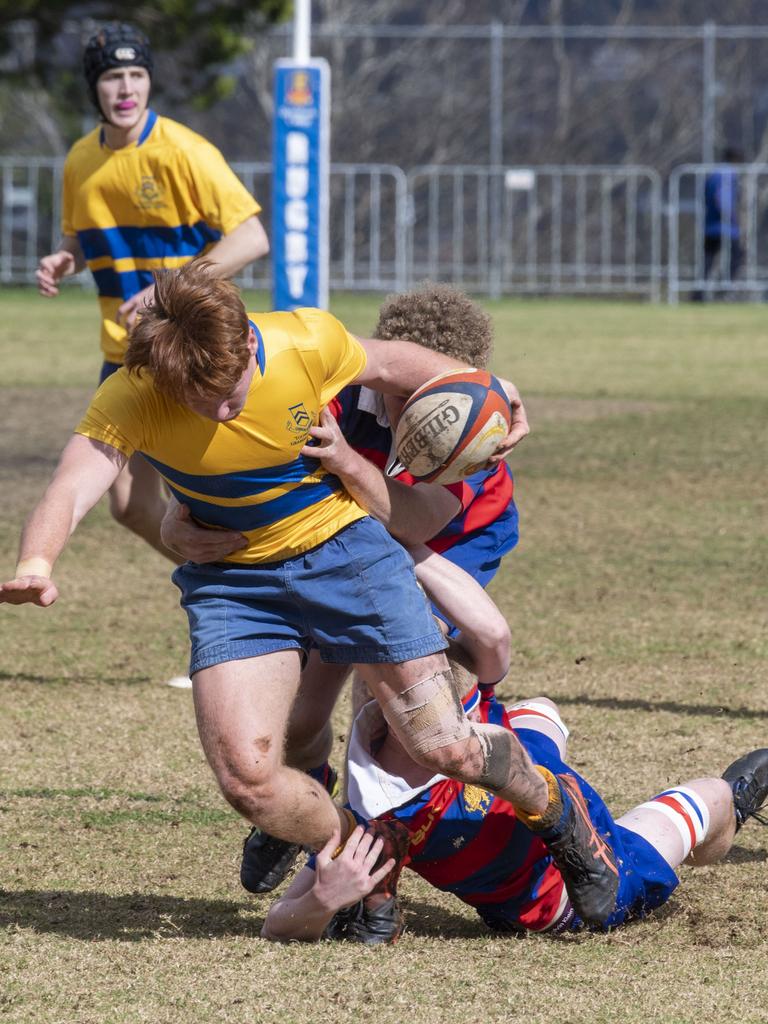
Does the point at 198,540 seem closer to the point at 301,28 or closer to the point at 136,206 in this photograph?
the point at 136,206

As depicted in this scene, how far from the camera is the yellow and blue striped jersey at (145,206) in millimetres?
7031

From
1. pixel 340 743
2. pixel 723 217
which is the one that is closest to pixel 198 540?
pixel 340 743

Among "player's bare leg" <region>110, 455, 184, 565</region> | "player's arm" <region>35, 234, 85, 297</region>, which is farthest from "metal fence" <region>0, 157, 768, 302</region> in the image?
"player's bare leg" <region>110, 455, 184, 565</region>

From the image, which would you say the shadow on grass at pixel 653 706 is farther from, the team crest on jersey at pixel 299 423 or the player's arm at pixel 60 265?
the player's arm at pixel 60 265

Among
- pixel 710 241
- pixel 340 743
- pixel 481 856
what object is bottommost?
pixel 340 743

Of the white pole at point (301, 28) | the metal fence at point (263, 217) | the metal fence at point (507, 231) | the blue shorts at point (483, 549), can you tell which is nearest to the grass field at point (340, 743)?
the blue shorts at point (483, 549)

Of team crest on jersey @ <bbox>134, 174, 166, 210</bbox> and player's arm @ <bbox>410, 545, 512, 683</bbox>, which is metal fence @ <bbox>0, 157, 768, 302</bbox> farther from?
player's arm @ <bbox>410, 545, 512, 683</bbox>

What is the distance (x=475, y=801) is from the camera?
4.31 metres

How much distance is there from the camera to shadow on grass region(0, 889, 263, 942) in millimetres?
4262

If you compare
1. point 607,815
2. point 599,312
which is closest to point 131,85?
point 607,815

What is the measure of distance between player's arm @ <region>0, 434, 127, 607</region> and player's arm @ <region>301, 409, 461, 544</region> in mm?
475

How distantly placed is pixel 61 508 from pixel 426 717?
97 cm

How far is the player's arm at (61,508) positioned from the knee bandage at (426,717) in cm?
85

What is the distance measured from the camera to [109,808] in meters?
5.20
